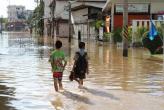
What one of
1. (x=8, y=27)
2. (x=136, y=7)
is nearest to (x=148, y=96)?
(x=136, y=7)

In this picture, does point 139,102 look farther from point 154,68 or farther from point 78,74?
point 154,68

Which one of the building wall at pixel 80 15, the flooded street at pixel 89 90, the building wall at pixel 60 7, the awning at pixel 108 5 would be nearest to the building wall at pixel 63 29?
the building wall at pixel 60 7

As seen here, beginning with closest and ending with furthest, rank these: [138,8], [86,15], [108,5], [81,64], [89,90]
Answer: [89,90], [81,64], [138,8], [108,5], [86,15]

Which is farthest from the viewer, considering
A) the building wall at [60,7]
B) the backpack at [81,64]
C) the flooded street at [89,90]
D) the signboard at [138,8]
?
the building wall at [60,7]

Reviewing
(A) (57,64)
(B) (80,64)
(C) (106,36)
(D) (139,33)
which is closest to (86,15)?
(C) (106,36)

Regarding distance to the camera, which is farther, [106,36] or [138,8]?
[106,36]

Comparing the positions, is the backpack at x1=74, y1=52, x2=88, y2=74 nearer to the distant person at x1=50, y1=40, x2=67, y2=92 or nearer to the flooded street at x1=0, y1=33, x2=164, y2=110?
the flooded street at x1=0, y1=33, x2=164, y2=110

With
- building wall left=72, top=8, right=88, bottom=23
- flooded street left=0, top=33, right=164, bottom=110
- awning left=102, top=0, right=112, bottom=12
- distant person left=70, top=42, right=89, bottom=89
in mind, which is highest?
awning left=102, top=0, right=112, bottom=12

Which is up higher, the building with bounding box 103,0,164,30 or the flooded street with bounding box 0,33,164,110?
the building with bounding box 103,0,164,30

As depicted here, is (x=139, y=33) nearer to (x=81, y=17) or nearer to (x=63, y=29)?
(x=81, y=17)

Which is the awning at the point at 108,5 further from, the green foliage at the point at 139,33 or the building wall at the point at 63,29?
the building wall at the point at 63,29

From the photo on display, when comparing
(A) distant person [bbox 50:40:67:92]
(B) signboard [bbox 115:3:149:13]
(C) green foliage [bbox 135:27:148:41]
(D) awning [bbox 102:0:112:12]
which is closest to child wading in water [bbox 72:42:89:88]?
(A) distant person [bbox 50:40:67:92]

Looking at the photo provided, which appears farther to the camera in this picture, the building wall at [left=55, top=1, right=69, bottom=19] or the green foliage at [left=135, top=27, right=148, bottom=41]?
the building wall at [left=55, top=1, right=69, bottom=19]

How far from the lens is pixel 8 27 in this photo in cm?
19562
